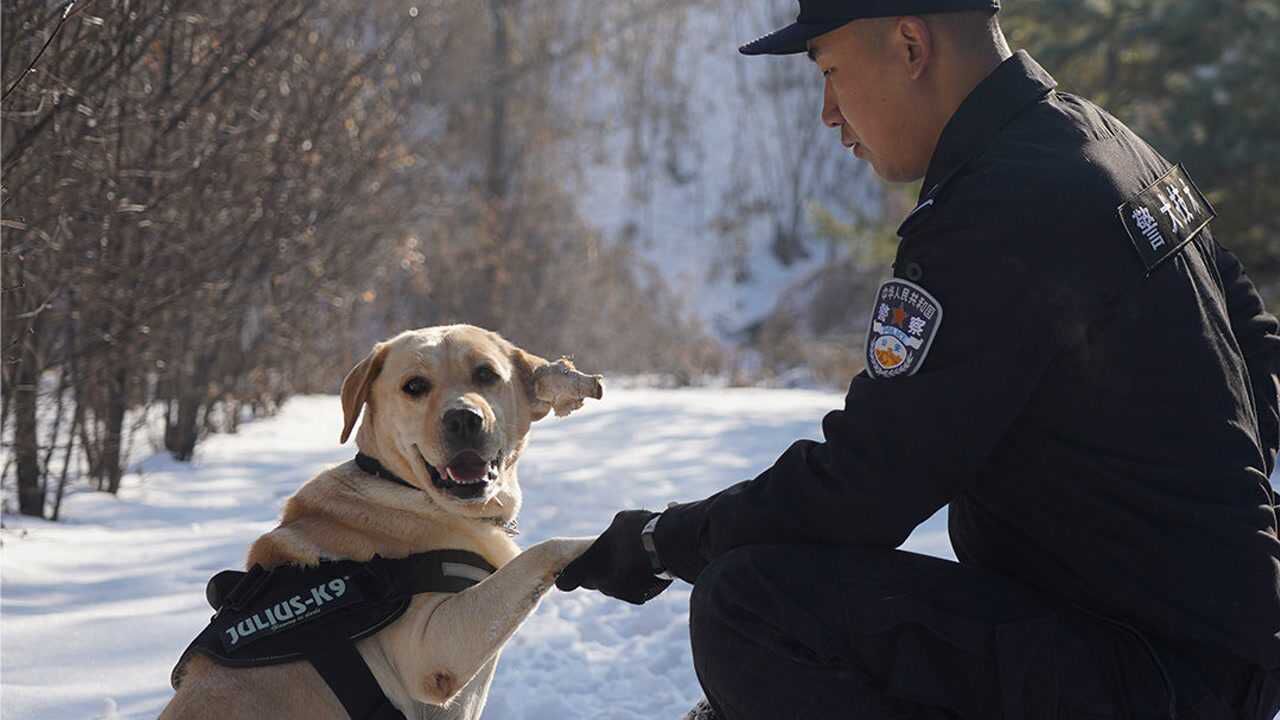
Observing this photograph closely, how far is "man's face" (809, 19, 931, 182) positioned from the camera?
2.28 m

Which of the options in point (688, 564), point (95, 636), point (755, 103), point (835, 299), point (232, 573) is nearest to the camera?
point (688, 564)

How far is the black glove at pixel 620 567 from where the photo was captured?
8.02ft

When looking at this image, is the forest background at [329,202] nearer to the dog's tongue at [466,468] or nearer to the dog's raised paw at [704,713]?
the dog's tongue at [466,468]

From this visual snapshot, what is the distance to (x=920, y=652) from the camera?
2107 millimetres

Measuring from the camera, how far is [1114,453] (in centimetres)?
198

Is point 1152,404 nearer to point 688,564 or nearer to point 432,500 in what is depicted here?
point 688,564

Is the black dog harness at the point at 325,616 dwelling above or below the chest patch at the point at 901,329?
below

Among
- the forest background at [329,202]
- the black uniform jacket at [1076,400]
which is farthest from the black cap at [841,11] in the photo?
the forest background at [329,202]

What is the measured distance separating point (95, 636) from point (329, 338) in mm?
8755

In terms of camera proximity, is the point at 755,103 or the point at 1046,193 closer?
the point at 1046,193

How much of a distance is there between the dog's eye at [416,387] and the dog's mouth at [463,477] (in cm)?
20

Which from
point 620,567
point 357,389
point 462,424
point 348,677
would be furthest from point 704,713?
point 357,389

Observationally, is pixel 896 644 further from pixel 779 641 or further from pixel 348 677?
pixel 348 677

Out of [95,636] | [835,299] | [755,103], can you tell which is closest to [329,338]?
[95,636]
